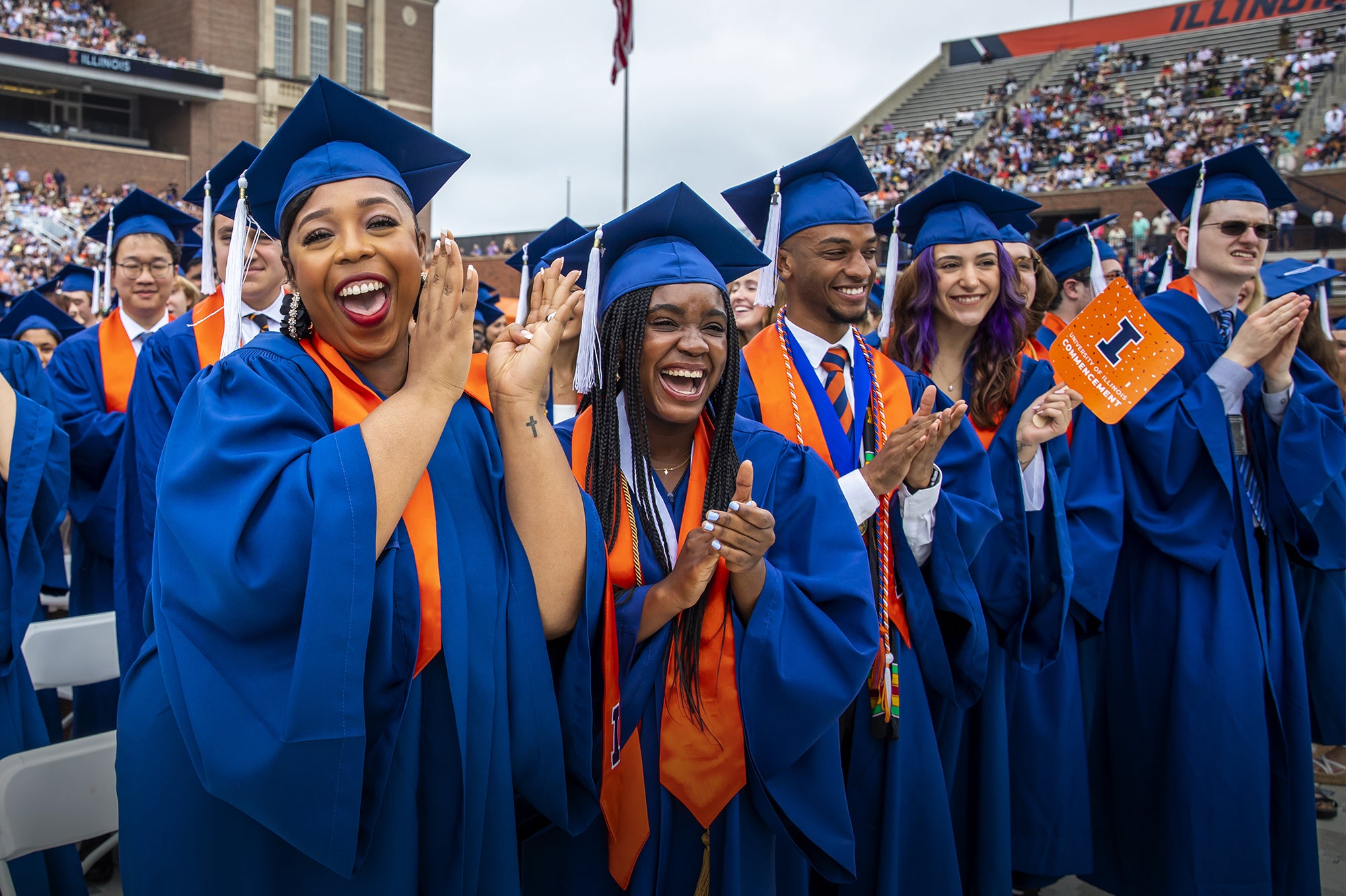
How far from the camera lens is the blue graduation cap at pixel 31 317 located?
559 cm

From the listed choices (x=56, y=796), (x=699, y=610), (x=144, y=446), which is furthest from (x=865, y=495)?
(x=144, y=446)

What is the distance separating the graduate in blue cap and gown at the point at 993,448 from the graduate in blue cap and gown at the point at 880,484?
21cm

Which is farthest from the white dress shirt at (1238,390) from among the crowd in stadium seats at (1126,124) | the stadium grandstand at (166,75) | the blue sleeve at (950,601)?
the stadium grandstand at (166,75)

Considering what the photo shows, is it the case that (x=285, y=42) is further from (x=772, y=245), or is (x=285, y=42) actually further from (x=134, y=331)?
(x=772, y=245)

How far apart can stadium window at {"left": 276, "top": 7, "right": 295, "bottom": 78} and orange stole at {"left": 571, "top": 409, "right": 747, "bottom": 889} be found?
130ft

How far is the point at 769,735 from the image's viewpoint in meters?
2.01

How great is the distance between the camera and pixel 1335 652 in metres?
3.55

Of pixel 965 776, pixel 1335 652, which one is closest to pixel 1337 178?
pixel 1335 652

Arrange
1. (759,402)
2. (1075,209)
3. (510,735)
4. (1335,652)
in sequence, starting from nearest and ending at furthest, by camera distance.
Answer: (510,735), (759,402), (1335,652), (1075,209)

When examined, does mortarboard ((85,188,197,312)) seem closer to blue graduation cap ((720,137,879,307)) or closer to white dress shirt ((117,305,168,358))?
white dress shirt ((117,305,168,358))

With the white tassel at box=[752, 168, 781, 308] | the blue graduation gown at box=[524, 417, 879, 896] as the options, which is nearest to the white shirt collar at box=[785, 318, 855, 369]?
the white tassel at box=[752, 168, 781, 308]

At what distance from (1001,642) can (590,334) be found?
5.39 feet

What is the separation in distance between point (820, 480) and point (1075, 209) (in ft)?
81.7

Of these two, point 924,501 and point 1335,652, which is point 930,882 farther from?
point 1335,652
